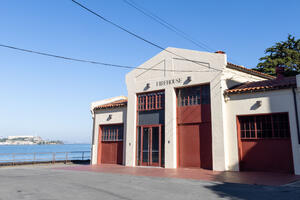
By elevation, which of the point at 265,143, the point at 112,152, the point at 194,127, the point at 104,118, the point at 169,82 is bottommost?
the point at 112,152

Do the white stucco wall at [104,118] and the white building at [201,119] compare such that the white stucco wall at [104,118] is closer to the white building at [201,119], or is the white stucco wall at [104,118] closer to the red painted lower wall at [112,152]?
the white building at [201,119]

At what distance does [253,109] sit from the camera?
45.7 feet

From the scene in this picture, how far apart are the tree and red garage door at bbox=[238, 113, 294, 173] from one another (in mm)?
13409

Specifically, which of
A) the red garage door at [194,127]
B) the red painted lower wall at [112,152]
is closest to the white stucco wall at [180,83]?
the red garage door at [194,127]

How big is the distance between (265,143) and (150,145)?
7.15 m

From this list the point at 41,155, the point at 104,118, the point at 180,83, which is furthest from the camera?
the point at 41,155

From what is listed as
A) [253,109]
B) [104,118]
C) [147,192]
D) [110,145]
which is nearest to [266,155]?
[253,109]

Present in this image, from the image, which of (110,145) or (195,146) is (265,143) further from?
(110,145)

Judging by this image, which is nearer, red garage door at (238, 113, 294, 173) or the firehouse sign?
red garage door at (238, 113, 294, 173)

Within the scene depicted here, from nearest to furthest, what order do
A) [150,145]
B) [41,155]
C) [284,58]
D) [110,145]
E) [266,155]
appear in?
[266,155] → [150,145] → [110,145] → [284,58] → [41,155]

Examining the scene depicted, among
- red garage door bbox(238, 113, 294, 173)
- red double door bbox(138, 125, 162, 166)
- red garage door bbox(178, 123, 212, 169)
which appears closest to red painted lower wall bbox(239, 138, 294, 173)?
red garage door bbox(238, 113, 294, 173)

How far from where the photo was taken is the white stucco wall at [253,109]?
1261cm

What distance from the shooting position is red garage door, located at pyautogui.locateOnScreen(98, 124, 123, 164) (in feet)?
64.0

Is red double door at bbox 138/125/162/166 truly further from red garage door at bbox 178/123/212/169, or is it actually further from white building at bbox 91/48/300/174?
red garage door at bbox 178/123/212/169
